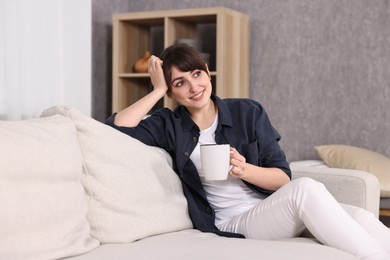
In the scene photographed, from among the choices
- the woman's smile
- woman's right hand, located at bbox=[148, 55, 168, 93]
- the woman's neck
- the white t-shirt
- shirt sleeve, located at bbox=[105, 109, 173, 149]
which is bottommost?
the white t-shirt

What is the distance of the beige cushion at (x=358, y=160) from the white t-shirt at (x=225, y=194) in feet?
4.73

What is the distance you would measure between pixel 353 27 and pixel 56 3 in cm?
181

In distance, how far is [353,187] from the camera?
252cm

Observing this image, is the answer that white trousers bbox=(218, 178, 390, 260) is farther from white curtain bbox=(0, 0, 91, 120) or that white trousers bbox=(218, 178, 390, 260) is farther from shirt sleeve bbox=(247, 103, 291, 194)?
white curtain bbox=(0, 0, 91, 120)

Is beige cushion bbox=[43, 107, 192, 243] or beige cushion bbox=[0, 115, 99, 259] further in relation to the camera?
beige cushion bbox=[43, 107, 192, 243]

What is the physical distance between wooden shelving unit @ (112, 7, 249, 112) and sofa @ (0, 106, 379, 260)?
2.07 metres

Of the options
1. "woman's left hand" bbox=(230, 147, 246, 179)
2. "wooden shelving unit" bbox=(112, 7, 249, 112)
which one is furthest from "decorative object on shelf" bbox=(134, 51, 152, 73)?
"woman's left hand" bbox=(230, 147, 246, 179)

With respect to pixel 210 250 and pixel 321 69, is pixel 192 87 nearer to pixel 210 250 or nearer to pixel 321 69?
pixel 210 250

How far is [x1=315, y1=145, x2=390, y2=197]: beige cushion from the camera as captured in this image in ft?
12.1

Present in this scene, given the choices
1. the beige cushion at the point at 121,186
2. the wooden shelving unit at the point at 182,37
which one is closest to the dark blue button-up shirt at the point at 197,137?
the beige cushion at the point at 121,186

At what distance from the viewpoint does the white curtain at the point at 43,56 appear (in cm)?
390

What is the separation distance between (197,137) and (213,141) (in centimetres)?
6

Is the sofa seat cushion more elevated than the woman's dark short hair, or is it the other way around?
the woman's dark short hair

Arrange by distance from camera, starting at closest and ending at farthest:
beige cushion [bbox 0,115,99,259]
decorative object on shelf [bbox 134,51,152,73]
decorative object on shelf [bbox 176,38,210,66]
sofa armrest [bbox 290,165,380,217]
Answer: beige cushion [bbox 0,115,99,259]
sofa armrest [bbox 290,165,380,217]
decorative object on shelf [bbox 176,38,210,66]
decorative object on shelf [bbox 134,51,152,73]
